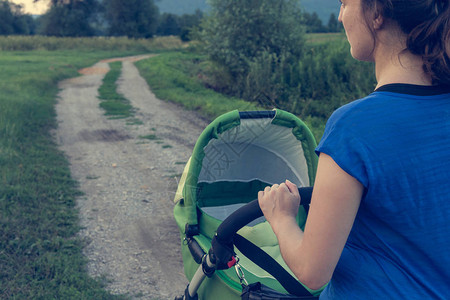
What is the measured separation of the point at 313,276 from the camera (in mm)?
987

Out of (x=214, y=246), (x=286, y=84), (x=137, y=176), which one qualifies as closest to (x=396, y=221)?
(x=214, y=246)

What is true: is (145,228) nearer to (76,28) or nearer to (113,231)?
(113,231)

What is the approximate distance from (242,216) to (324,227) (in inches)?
20.8

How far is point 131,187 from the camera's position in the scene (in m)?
5.70

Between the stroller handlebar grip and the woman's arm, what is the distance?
326 millimetres

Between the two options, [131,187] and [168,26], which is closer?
[131,187]

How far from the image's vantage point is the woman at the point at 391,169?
91 cm

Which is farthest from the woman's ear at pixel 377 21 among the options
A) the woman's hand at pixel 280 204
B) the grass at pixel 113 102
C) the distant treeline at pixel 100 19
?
the distant treeline at pixel 100 19

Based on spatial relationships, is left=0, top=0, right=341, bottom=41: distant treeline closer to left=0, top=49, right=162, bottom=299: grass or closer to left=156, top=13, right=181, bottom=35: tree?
left=156, top=13, right=181, bottom=35: tree

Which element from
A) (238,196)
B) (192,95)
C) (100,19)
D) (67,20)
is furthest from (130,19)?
(238,196)

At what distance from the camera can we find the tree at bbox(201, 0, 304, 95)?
45.9 ft

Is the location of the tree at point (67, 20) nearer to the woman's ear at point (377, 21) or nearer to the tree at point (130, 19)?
the tree at point (130, 19)

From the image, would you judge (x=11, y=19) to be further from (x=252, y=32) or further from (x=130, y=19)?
(x=252, y=32)

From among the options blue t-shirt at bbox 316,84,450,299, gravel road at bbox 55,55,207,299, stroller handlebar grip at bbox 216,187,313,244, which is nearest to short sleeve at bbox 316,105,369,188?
blue t-shirt at bbox 316,84,450,299
